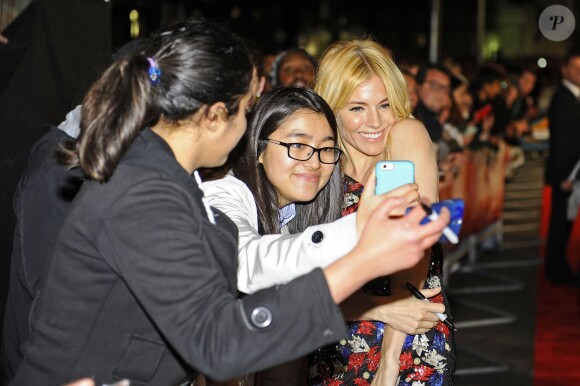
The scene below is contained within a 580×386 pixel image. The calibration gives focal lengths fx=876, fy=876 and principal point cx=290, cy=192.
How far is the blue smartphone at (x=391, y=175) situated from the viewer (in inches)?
80.8

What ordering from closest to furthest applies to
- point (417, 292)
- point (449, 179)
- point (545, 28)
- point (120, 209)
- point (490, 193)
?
1. point (120, 209)
2. point (417, 292)
3. point (545, 28)
4. point (449, 179)
5. point (490, 193)

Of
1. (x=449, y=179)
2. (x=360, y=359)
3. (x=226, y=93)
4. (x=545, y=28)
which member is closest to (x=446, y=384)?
(x=360, y=359)

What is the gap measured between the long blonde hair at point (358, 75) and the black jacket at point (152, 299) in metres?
1.33

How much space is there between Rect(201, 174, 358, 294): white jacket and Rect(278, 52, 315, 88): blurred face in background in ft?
15.2

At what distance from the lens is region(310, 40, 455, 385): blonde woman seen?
9.80ft

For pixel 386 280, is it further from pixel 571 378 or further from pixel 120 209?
pixel 571 378

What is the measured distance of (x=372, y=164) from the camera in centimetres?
322

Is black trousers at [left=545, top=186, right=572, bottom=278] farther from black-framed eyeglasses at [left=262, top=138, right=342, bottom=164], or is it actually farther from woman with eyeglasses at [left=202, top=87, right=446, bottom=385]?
black-framed eyeglasses at [left=262, top=138, right=342, bottom=164]

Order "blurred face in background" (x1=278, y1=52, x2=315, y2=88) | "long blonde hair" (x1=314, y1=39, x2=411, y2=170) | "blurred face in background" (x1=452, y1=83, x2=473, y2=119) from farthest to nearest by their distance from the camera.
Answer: "blurred face in background" (x1=452, y1=83, x2=473, y2=119) → "blurred face in background" (x1=278, y1=52, x2=315, y2=88) → "long blonde hair" (x1=314, y1=39, x2=411, y2=170)

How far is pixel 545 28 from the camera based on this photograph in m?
5.38

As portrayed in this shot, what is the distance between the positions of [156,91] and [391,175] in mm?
589

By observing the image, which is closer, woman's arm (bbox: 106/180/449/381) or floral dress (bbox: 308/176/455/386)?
woman's arm (bbox: 106/180/449/381)

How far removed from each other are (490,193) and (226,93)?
754 centimetres

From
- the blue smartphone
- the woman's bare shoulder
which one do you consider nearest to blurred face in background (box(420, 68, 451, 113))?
the woman's bare shoulder
